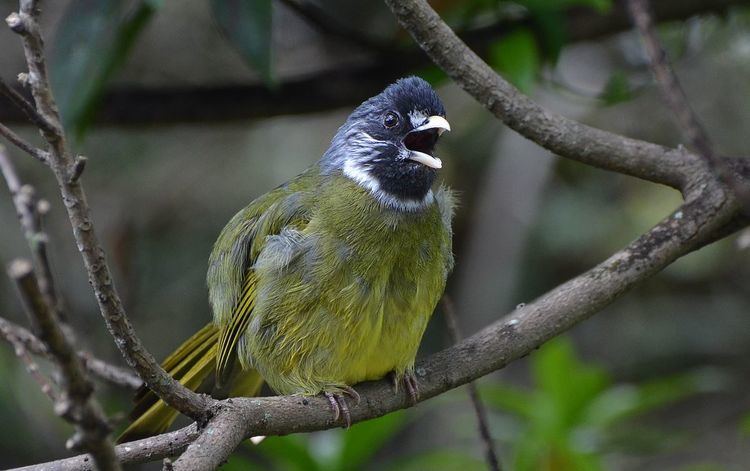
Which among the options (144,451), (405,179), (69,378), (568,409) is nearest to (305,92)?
(405,179)

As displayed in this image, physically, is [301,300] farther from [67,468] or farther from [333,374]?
[67,468]

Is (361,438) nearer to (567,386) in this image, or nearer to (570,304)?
(567,386)

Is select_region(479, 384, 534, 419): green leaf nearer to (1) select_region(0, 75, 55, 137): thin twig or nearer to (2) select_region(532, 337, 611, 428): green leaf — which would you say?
(2) select_region(532, 337, 611, 428): green leaf

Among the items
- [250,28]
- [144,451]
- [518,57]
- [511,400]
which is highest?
[518,57]

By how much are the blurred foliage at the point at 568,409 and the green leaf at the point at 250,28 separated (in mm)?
1518

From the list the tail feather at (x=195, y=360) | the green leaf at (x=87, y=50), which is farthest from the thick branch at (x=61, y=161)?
the green leaf at (x=87, y=50)

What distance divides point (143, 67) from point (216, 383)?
225cm

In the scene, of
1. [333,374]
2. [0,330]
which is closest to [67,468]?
[0,330]

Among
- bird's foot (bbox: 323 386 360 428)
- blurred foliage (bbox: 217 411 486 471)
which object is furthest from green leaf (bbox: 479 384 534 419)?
bird's foot (bbox: 323 386 360 428)

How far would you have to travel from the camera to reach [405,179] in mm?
3002

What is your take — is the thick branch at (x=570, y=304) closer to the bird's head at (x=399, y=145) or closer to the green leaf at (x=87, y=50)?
the bird's head at (x=399, y=145)

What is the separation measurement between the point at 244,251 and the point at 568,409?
1.40m

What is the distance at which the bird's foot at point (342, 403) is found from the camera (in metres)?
2.58

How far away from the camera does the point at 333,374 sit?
2.81m
